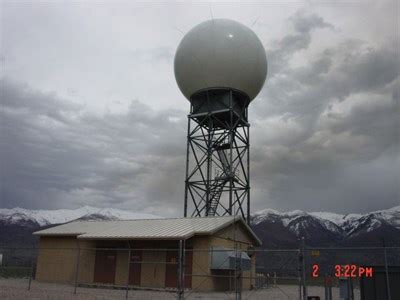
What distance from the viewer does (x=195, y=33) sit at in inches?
1249

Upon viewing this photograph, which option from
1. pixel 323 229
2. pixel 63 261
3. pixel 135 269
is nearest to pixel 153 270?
pixel 135 269

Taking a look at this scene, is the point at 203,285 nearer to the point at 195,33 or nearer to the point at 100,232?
the point at 100,232

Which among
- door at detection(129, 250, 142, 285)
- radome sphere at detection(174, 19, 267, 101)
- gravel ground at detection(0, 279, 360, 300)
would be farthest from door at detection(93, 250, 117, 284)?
radome sphere at detection(174, 19, 267, 101)

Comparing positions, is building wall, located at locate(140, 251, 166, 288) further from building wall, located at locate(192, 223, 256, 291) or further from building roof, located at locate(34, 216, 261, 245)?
building wall, located at locate(192, 223, 256, 291)

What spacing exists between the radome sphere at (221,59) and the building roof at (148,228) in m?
9.66

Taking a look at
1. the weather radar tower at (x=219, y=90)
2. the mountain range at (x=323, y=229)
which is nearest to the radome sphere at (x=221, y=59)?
the weather radar tower at (x=219, y=90)

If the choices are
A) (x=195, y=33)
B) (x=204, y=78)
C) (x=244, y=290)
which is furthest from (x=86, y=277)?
(x=195, y=33)

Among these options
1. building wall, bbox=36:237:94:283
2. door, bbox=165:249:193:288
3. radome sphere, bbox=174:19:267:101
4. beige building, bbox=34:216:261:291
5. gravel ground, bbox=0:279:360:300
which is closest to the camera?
gravel ground, bbox=0:279:360:300

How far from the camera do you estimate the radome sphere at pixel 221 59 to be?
30.2 meters

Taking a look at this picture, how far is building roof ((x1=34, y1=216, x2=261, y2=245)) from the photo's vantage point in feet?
77.6

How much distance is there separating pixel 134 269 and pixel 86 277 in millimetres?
3724

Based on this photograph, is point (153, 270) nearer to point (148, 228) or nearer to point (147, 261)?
point (147, 261)

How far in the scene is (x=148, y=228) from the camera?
2666cm

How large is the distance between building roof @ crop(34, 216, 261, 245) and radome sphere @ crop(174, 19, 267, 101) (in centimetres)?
966
